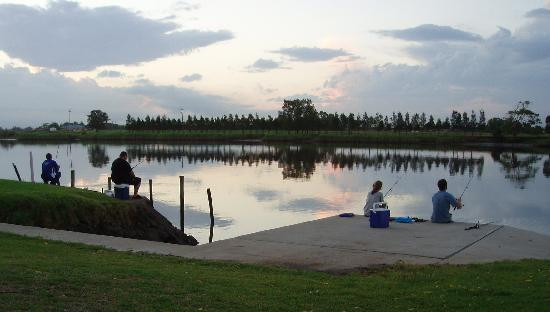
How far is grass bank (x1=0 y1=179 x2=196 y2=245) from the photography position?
16.9 meters

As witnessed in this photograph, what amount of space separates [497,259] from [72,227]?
476 inches

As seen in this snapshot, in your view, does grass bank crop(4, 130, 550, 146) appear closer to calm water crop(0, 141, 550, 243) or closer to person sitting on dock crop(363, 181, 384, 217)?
calm water crop(0, 141, 550, 243)

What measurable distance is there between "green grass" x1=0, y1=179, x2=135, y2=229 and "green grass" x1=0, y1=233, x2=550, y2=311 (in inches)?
239

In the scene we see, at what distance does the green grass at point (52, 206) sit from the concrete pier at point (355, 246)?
1.64m

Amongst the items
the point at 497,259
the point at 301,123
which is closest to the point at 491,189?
the point at 497,259

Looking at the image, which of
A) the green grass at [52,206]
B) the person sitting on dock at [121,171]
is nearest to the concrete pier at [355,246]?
the green grass at [52,206]

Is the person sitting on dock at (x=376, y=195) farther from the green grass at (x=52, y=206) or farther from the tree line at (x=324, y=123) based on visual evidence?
the tree line at (x=324, y=123)

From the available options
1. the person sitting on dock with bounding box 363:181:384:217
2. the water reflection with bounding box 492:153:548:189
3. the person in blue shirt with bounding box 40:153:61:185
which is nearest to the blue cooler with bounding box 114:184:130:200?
the person in blue shirt with bounding box 40:153:61:185

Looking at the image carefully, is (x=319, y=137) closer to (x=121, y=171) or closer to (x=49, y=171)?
A: (x=49, y=171)

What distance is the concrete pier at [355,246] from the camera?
1191 cm

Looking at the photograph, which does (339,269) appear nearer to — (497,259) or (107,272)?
(497,259)

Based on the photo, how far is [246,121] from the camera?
15912 cm

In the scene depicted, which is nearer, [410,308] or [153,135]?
[410,308]

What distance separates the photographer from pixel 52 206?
688 inches
